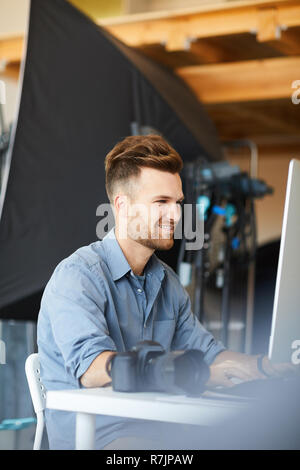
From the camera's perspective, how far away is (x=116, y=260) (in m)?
1.48

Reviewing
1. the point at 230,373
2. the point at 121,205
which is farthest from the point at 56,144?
the point at 230,373

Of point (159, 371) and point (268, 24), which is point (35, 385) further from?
point (268, 24)

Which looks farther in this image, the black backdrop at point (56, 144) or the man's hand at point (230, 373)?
the black backdrop at point (56, 144)

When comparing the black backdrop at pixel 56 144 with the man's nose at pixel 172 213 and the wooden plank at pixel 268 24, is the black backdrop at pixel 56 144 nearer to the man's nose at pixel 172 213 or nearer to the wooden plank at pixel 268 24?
the wooden plank at pixel 268 24

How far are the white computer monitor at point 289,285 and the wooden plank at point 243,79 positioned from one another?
3163 mm

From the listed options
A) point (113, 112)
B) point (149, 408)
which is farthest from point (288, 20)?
point (149, 408)

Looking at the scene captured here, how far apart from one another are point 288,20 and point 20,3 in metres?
1.89

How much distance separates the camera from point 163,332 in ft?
5.14

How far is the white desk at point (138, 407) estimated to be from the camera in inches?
35.1

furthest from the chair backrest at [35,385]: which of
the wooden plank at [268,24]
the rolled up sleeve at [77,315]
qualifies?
Answer: the wooden plank at [268,24]

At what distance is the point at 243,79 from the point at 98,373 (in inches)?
139
